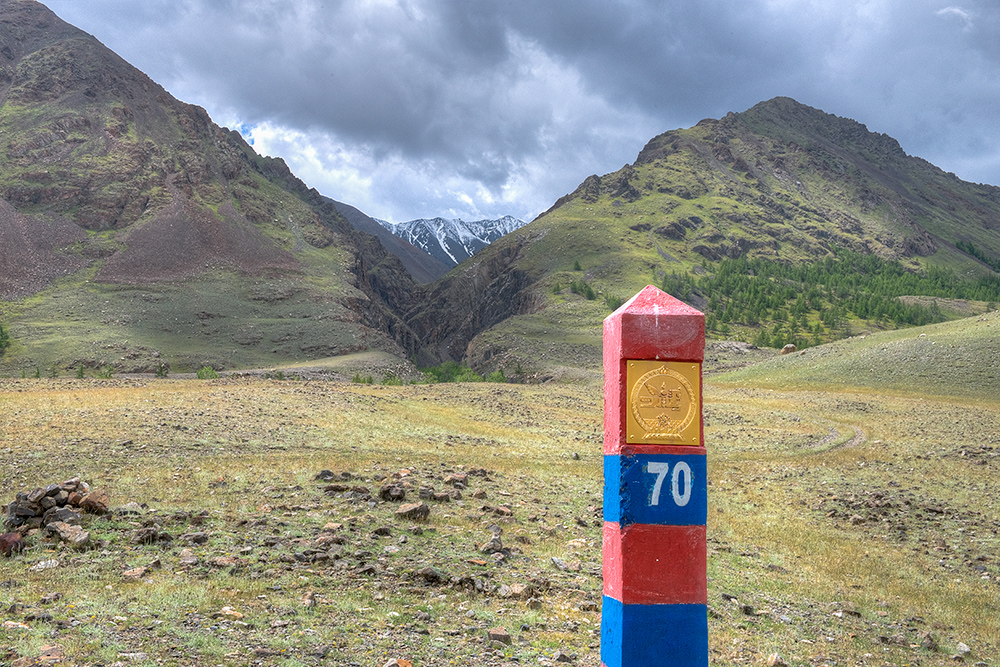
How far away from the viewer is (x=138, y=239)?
445 ft

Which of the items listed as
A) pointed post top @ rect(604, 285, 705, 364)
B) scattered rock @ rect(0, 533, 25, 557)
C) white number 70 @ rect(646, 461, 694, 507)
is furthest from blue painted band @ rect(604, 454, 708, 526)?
scattered rock @ rect(0, 533, 25, 557)

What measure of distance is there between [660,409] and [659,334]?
625 mm

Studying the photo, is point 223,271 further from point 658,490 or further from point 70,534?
point 658,490

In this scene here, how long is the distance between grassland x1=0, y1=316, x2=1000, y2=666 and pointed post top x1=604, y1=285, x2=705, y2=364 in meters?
4.70

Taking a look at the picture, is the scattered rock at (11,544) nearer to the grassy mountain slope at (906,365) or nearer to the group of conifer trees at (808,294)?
the grassy mountain slope at (906,365)

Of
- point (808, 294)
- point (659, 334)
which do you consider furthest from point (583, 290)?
point (659, 334)

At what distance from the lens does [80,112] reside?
157875mm

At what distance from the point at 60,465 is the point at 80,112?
6977 inches

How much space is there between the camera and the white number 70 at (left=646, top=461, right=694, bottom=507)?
17.4 feet

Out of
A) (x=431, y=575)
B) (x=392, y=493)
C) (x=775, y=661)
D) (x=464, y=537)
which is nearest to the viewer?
(x=775, y=661)

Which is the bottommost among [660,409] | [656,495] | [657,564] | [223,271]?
[657,564]

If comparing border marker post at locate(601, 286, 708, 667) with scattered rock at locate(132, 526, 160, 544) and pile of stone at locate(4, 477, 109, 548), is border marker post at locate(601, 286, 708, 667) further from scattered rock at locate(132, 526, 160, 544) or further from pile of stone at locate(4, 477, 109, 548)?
pile of stone at locate(4, 477, 109, 548)

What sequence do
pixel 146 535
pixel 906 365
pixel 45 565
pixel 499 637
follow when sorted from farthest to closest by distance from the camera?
pixel 906 365 → pixel 146 535 → pixel 45 565 → pixel 499 637

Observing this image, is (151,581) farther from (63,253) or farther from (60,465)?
(63,253)
